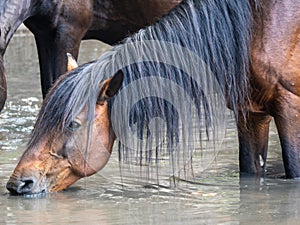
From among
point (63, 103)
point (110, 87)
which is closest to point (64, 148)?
point (63, 103)

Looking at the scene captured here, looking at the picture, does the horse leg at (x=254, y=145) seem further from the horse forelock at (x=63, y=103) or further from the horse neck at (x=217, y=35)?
the horse forelock at (x=63, y=103)

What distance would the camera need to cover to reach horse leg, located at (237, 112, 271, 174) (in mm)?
6422

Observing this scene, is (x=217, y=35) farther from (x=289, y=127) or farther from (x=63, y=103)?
(x=63, y=103)

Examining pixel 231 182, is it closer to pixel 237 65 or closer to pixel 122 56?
pixel 237 65

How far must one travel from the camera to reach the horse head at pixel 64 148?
536 cm

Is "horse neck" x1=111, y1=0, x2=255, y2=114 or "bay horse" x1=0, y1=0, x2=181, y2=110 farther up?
"bay horse" x1=0, y1=0, x2=181, y2=110

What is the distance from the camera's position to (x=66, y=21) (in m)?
7.79

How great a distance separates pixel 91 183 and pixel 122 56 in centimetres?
97

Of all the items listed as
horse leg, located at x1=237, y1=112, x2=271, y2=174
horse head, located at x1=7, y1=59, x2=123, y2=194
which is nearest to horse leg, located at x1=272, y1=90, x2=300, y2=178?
horse leg, located at x1=237, y1=112, x2=271, y2=174

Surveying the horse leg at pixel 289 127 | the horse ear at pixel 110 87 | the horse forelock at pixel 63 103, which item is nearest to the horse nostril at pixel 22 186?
the horse forelock at pixel 63 103

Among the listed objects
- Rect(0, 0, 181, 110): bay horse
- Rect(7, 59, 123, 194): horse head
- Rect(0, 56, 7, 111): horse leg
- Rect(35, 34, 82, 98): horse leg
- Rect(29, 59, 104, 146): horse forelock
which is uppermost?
Rect(0, 0, 181, 110): bay horse

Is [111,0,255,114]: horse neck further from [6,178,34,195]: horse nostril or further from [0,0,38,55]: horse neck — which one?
[0,0,38,55]: horse neck

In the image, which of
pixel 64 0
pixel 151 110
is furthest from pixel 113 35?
pixel 151 110

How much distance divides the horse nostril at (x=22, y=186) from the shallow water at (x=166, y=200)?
49mm
